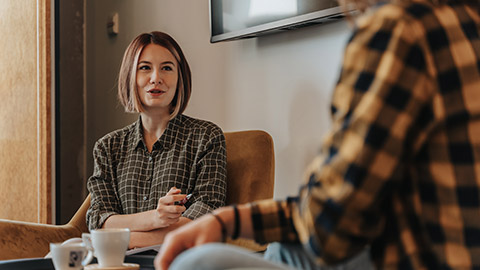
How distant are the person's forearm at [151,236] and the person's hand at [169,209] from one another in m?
0.04

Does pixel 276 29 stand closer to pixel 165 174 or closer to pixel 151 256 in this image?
pixel 165 174

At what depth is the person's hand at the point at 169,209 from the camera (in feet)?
5.50

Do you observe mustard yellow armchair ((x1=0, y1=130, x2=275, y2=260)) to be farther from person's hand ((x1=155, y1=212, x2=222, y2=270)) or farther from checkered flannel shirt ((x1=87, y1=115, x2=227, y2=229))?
person's hand ((x1=155, y1=212, x2=222, y2=270))

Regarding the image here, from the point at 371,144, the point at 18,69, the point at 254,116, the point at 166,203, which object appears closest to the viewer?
the point at 371,144

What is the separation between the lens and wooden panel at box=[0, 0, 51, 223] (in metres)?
2.73

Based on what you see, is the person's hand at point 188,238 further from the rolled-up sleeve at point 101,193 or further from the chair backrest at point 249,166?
the rolled-up sleeve at point 101,193

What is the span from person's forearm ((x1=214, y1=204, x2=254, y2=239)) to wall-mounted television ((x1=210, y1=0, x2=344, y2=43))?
100cm

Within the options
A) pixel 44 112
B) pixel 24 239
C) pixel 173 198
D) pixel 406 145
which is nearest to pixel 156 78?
pixel 173 198

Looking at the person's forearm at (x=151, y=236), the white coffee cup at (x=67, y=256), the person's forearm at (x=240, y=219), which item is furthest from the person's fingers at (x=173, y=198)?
the person's forearm at (x=240, y=219)

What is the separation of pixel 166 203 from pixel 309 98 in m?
0.57

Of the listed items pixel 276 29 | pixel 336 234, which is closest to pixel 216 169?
pixel 276 29

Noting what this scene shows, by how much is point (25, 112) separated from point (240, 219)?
2208mm

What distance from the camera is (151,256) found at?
1289mm

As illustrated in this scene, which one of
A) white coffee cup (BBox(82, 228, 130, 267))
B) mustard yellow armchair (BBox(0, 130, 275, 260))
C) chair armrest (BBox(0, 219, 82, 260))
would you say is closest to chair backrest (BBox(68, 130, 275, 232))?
mustard yellow armchair (BBox(0, 130, 275, 260))
